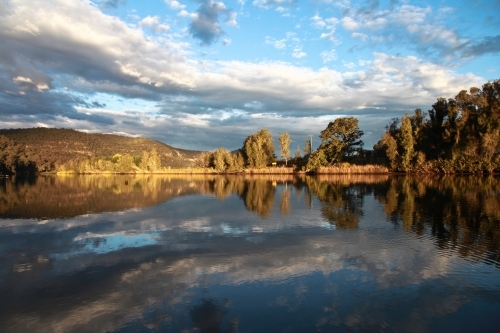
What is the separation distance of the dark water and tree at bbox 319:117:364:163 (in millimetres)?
62106

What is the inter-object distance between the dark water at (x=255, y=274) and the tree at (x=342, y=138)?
204 ft

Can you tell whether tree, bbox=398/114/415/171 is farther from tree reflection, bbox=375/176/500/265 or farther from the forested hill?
the forested hill

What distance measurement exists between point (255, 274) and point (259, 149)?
8199 centimetres

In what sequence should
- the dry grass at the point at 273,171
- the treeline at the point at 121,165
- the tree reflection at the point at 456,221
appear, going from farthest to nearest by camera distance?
the treeline at the point at 121,165, the dry grass at the point at 273,171, the tree reflection at the point at 456,221

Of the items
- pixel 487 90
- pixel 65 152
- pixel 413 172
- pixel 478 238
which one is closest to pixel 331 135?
pixel 413 172

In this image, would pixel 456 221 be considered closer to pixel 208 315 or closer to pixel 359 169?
pixel 208 315

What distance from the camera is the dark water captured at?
7266 millimetres

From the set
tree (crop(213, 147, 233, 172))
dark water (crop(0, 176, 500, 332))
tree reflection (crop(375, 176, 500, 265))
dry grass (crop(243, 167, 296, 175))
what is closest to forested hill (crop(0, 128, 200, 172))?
tree (crop(213, 147, 233, 172))

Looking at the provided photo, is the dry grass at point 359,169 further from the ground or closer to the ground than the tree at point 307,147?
closer to the ground

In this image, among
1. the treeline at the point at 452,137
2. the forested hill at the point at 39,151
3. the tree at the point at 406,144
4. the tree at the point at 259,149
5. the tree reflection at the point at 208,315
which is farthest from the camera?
the forested hill at the point at 39,151

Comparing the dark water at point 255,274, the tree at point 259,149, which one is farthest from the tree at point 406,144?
the dark water at point 255,274

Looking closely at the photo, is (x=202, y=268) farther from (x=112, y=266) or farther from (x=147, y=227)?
(x=147, y=227)

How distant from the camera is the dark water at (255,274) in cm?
727

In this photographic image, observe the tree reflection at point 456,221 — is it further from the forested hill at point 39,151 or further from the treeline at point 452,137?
the forested hill at point 39,151
